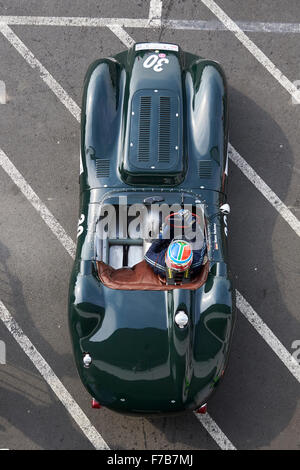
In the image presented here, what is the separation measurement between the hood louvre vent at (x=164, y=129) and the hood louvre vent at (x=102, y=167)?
626 mm

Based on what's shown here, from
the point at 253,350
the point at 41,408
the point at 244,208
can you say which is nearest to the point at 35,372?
the point at 41,408

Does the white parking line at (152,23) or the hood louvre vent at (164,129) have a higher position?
the white parking line at (152,23)

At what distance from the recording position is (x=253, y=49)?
737 centimetres

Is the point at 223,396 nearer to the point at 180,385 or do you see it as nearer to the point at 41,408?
the point at 180,385

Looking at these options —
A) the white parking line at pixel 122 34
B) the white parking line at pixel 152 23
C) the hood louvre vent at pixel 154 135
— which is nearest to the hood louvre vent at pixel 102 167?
the hood louvre vent at pixel 154 135

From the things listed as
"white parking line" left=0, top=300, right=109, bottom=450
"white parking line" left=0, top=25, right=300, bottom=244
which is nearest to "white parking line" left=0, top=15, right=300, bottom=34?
"white parking line" left=0, top=25, right=300, bottom=244

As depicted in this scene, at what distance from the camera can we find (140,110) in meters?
6.06

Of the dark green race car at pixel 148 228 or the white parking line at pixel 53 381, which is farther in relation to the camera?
the white parking line at pixel 53 381

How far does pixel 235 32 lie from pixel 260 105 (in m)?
1.17

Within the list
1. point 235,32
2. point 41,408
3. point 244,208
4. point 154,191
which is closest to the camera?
point 154,191

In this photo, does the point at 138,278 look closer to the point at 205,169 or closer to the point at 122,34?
the point at 205,169

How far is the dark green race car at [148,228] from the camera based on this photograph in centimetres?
521

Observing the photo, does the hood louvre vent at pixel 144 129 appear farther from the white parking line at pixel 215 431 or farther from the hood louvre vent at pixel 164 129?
the white parking line at pixel 215 431

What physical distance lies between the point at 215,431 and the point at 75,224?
318cm
